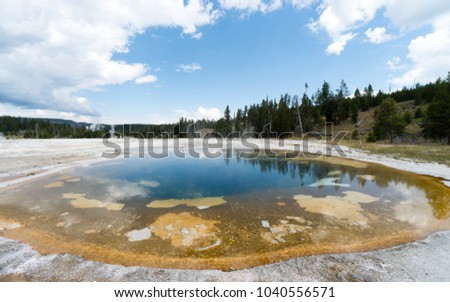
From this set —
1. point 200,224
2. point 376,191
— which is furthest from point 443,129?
point 200,224

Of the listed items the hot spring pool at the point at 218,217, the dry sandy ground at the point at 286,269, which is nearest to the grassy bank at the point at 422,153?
the hot spring pool at the point at 218,217

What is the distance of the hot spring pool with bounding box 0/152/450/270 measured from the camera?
6.54 metres

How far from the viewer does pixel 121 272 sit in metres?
5.36

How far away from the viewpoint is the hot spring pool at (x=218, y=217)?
654cm

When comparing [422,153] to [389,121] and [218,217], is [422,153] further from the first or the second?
[218,217]

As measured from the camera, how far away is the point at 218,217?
30.2 ft

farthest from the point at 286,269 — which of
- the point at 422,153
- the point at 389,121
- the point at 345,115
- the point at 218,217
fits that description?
the point at 345,115

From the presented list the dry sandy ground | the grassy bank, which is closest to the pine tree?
the grassy bank

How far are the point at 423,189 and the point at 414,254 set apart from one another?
926 cm

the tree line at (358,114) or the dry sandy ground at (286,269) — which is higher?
the tree line at (358,114)

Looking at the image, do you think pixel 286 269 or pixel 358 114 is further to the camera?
pixel 358 114

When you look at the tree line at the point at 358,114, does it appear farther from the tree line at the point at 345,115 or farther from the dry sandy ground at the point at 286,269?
the dry sandy ground at the point at 286,269
